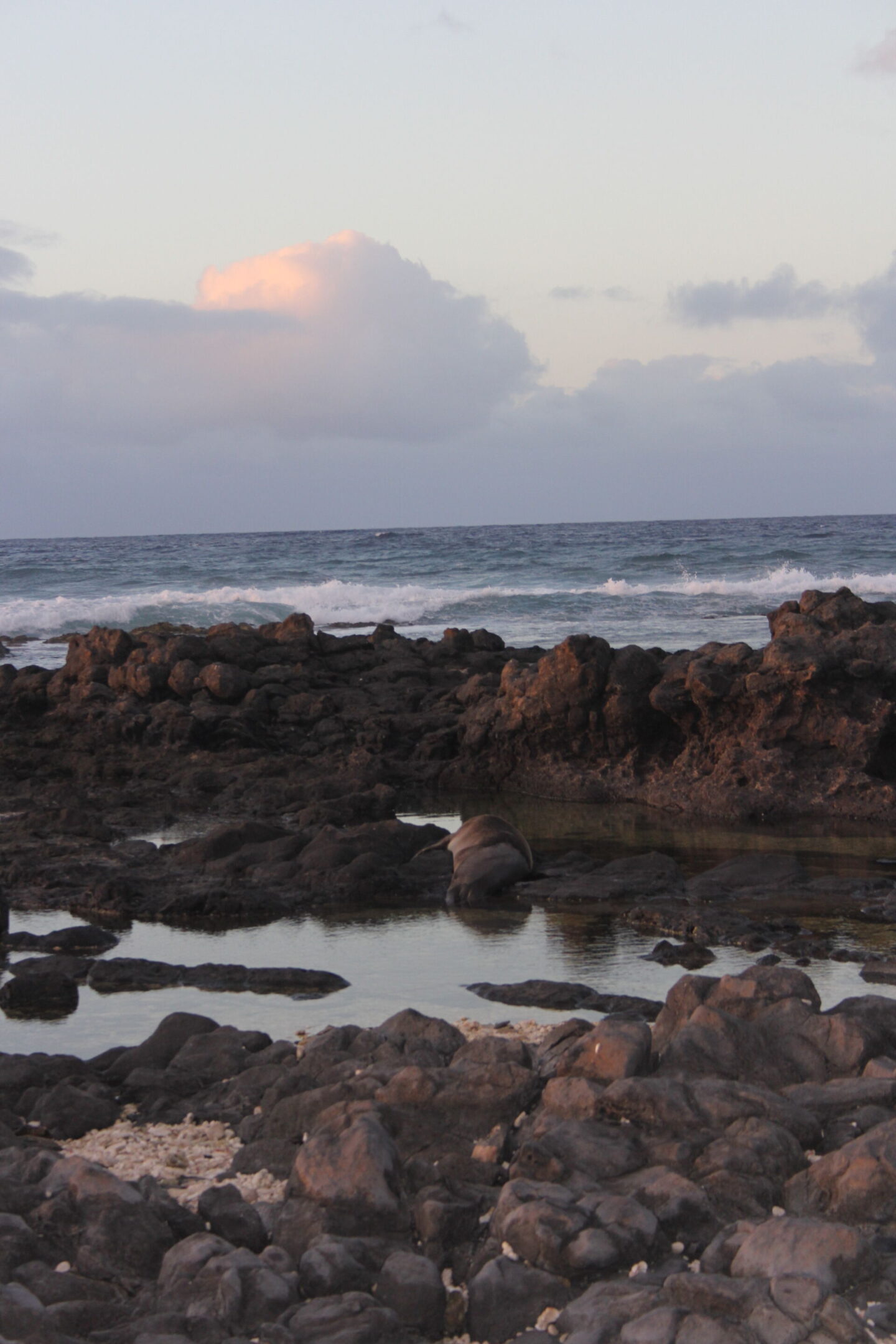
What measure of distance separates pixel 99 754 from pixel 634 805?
5.80 metres

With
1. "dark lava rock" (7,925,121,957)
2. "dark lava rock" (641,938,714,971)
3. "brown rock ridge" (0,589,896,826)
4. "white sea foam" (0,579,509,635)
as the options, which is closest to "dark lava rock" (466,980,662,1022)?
"dark lava rock" (641,938,714,971)

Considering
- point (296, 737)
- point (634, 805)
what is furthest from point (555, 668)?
point (296, 737)

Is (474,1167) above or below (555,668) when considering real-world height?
below

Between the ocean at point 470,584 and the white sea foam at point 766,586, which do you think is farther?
the white sea foam at point 766,586

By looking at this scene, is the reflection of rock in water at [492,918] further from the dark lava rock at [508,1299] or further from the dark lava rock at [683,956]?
the dark lava rock at [508,1299]

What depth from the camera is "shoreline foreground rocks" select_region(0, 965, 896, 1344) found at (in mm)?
3324

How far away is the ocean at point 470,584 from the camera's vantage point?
102ft

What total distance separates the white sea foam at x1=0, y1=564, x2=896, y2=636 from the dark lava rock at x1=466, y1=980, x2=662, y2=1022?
25.0 m

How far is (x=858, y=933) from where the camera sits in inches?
297

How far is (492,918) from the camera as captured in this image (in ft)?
26.9

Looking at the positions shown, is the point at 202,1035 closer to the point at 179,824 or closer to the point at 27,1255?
the point at 27,1255

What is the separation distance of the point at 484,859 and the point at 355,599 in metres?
28.2

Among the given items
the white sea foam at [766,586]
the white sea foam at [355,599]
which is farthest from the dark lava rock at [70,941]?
the white sea foam at [766,586]

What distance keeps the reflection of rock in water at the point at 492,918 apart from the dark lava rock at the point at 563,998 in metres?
1.24
